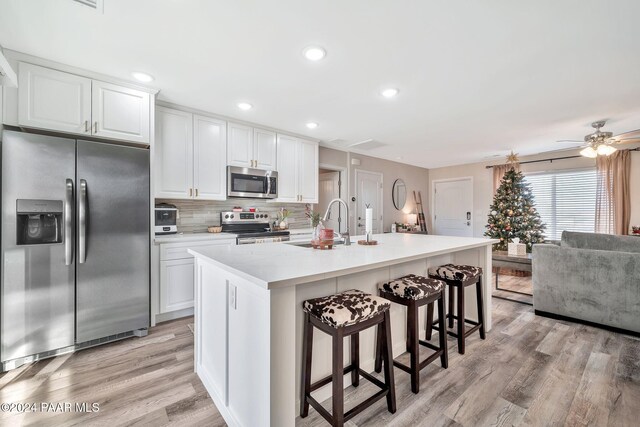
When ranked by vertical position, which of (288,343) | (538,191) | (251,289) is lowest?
(288,343)

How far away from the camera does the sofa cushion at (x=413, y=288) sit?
1.71 metres

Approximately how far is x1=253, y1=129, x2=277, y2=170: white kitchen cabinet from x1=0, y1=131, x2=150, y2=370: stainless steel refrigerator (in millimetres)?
1536

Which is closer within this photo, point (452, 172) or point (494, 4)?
point (494, 4)

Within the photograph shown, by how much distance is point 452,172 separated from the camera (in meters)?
7.02

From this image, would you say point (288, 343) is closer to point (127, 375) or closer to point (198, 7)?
point (127, 375)

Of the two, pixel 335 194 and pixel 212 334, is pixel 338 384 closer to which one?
pixel 212 334

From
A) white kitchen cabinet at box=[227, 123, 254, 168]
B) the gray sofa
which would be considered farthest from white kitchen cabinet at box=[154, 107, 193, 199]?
the gray sofa

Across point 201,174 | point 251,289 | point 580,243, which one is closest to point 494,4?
point 251,289

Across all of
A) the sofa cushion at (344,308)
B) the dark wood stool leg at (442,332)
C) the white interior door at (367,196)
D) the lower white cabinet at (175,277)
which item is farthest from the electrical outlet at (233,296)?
the white interior door at (367,196)

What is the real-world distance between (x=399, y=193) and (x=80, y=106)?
5884 mm

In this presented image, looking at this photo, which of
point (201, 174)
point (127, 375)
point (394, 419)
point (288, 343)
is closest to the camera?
point (288, 343)

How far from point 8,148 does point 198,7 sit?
1.78m

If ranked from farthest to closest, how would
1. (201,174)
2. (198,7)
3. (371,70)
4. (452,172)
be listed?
(452,172) → (201,174) → (371,70) → (198,7)

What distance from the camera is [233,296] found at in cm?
140
